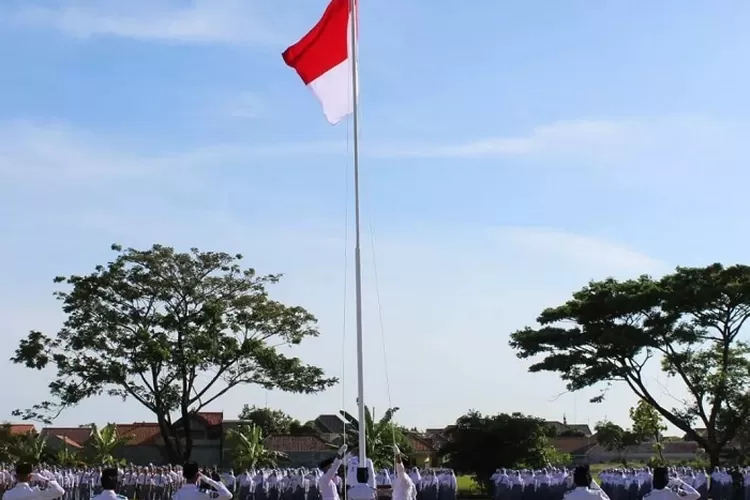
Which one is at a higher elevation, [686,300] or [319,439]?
[686,300]

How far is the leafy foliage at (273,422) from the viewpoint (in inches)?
2310

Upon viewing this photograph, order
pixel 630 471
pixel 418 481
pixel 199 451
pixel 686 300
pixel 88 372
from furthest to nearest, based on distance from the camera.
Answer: pixel 199 451 < pixel 88 372 < pixel 686 300 < pixel 630 471 < pixel 418 481

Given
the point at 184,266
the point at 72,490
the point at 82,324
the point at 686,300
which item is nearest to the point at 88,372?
the point at 82,324

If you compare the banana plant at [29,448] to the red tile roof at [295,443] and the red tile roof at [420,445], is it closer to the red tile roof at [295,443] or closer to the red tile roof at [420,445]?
the red tile roof at [295,443]

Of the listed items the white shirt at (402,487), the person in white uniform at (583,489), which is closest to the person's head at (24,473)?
the white shirt at (402,487)

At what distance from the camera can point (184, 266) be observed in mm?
44938

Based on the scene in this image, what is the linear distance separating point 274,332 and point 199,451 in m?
16.5

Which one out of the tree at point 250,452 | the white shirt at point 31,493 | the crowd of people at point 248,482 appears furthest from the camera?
the tree at point 250,452

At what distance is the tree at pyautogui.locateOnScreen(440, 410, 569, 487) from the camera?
37969mm

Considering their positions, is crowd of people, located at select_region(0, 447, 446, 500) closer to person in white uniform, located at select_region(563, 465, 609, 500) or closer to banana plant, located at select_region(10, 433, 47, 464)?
person in white uniform, located at select_region(563, 465, 609, 500)

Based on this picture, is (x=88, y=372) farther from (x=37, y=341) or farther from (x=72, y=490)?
(x=72, y=490)

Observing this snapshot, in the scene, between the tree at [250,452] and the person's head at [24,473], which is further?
the tree at [250,452]

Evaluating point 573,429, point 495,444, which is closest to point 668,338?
point 495,444

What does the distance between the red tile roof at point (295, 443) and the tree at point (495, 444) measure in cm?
2174
